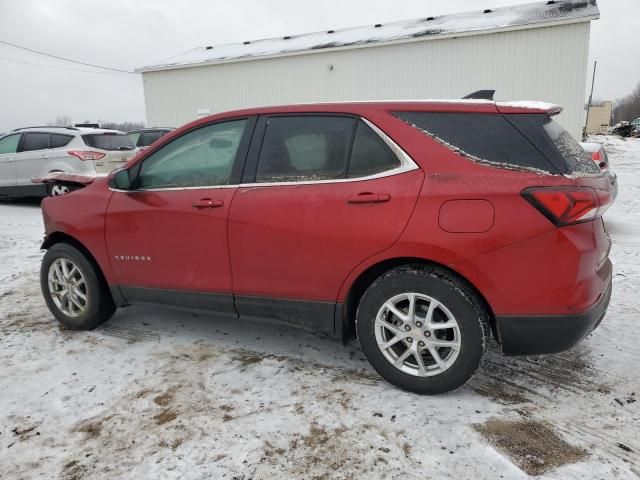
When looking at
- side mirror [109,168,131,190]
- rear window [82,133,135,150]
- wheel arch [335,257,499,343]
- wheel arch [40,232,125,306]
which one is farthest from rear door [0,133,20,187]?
wheel arch [335,257,499,343]

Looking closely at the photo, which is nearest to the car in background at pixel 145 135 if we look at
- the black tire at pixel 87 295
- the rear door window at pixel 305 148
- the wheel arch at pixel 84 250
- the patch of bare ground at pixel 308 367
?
the wheel arch at pixel 84 250

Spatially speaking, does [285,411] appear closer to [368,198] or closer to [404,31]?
[368,198]

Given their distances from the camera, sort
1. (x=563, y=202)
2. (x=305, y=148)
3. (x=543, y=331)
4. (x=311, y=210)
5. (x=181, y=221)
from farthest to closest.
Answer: (x=181, y=221) < (x=305, y=148) < (x=311, y=210) < (x=543, y=331) < (x=563, y=202)

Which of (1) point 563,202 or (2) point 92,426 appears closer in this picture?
(1) point 563,202

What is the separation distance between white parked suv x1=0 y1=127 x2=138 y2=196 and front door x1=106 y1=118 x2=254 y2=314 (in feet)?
20.9

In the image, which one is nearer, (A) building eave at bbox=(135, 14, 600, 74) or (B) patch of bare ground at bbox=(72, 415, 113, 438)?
(B) patch of bare ground at bbox=(72, 415, 113, 438)

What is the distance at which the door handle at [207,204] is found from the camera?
309 cm

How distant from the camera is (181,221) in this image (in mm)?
3229

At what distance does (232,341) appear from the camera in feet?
11.7

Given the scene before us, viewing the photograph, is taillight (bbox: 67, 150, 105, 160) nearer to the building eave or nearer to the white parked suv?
the white parked suv

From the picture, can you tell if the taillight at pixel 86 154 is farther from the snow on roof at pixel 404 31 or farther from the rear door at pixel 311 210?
the snow on roof at pixel 404 31

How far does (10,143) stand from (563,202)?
1139 cm

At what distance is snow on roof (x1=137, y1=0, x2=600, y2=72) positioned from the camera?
15.5 m

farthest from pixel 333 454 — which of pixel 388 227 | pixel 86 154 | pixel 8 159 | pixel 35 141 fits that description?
pixel 8 159
